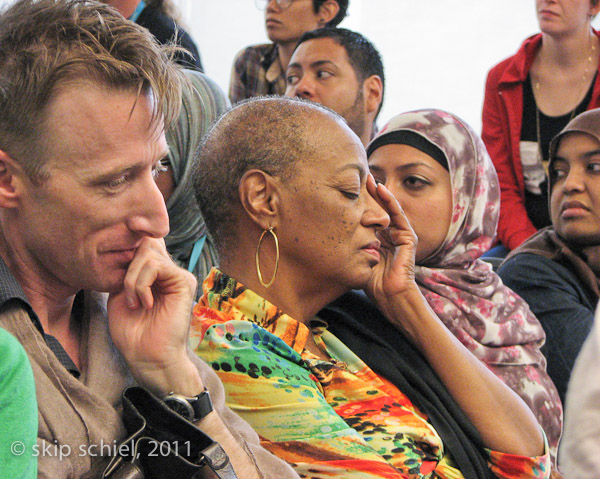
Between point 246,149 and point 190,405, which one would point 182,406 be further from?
point 246,149

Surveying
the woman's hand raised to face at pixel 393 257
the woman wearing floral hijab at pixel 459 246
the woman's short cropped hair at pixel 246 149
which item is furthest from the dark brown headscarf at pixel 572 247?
the woman's short cropped hair at pixel 246 149

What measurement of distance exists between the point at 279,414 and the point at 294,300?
37 centimetres

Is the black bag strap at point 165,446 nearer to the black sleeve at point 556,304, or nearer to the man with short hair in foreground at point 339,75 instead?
the black sleeve at point 556,304

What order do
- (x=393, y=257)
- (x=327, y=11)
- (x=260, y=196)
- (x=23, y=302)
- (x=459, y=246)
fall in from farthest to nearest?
(x=327, y=11), (x=459, y=246), (x=393, y=257), (x=260, y=196), (x=23, y=302)

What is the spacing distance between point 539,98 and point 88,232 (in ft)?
9.97

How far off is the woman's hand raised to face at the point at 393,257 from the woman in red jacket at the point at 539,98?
5.21ft

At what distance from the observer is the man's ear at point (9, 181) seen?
1.34 meters

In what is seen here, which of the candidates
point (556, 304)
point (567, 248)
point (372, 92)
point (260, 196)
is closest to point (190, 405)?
point (260, 196)

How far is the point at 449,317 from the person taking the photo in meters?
2.47

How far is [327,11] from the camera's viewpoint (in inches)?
167

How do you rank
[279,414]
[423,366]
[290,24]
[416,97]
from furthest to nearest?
[416,97], [290,24], [423,366], [279,414]

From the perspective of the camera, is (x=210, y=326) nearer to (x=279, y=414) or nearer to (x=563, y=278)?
(x=279, y=414)

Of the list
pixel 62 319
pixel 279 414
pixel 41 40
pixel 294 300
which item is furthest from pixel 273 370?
pixel 41 40

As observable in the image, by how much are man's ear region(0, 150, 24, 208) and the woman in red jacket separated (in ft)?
9.13
